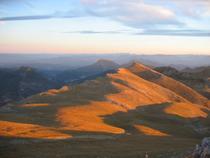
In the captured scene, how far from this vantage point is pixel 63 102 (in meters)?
120

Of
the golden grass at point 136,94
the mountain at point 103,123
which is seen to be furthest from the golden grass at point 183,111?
the golden grass at point 136,94

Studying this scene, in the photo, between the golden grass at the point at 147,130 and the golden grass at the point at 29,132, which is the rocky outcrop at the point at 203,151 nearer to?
the golden grass at the point at 29,132

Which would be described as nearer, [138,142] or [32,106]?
[138,142]

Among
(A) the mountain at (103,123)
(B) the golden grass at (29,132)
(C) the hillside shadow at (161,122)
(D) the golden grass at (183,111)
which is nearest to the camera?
(A) the mountain at (103,123)

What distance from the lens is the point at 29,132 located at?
6625 centimetres

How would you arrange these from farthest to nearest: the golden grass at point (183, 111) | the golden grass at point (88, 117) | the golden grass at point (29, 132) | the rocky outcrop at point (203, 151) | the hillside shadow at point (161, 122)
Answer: the golden grass at point (183, 111)
the hillside shadow at point (161, 122)
the golden grass at point (88, 117)
the golden grass at point (29, 132)
the rocky outcrop at point (203, 151)

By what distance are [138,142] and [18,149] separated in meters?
18.6

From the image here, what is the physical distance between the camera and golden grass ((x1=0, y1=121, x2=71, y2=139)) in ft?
206

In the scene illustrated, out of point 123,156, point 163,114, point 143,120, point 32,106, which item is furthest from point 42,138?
point 163,114

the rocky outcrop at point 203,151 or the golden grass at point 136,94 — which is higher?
the rocky outcrop at point 203,151

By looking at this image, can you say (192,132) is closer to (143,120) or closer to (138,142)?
(143,120)

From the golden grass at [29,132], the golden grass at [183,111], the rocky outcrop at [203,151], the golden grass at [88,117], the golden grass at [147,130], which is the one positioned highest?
the rocky outcrop at [203,151]

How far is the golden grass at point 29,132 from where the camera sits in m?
62.9

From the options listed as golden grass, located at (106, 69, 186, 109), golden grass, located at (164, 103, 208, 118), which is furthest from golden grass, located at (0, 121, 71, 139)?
golden grass, located at (106, 69, 186, 109)
